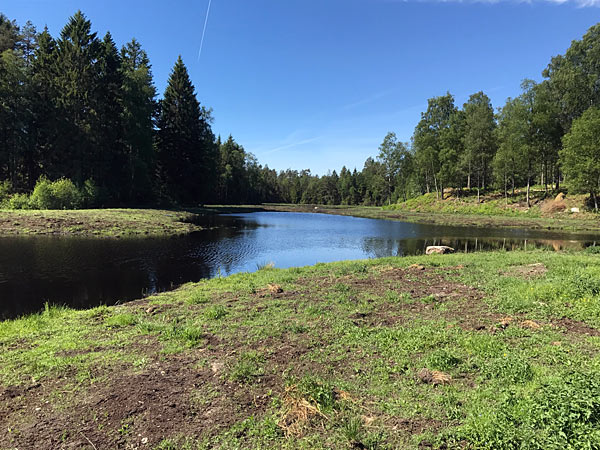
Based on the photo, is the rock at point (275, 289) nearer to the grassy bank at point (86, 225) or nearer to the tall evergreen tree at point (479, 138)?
the grassy bank at point (86, 225)

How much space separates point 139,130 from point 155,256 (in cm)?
4467

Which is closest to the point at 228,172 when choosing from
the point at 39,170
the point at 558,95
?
the point at 39,170

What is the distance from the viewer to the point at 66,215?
3522cm

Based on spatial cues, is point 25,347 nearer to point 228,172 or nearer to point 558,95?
point 558,95

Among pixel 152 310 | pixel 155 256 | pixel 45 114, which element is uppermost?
pixel 45 114

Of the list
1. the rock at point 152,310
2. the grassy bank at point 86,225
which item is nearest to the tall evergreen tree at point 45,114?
the grassy bank at point 86,225

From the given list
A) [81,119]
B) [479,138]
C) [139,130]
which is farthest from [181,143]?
[479,138]

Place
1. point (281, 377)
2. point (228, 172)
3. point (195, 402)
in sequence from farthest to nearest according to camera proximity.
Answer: point (228, 172) → point (281, 377) → point (195, 402)

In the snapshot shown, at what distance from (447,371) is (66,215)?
135 ft

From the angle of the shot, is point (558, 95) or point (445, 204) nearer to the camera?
point (558, 95)

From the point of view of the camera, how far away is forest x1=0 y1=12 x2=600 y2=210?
4569cm

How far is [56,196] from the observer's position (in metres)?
41.9

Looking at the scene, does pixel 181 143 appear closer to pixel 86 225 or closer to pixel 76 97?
pixel 76 97

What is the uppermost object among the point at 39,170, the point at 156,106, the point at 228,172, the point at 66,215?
the point at 156,106
